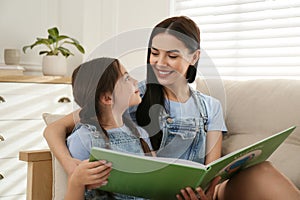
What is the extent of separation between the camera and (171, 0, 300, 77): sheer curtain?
2490mm

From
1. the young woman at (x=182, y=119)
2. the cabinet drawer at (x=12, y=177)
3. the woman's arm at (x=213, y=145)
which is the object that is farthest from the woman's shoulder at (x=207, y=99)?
the cabinet drawer at (x=12, y=177)

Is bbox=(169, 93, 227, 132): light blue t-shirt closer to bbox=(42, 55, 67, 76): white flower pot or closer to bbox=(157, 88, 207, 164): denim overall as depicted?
bbox=(157, 88, 207, 164): denim overall

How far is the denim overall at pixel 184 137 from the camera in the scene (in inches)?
70.3

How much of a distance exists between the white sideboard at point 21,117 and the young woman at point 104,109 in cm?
120

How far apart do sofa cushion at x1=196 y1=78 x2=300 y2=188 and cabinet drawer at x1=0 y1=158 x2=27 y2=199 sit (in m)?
1.23

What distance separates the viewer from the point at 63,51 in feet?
10.3

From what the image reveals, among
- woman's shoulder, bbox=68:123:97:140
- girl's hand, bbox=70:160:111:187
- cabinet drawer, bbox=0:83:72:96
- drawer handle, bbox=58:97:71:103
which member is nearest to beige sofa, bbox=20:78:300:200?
woman's shoulder, bbox=68:123:97:140

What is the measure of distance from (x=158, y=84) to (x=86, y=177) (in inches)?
18.0

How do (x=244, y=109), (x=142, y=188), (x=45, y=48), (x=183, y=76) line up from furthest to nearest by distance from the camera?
1. (x=45, y=48)
2. (x=244, y=109)
3. (x=183, y=76)
4. (x=142, y=188)

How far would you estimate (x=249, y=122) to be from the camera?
6.38ft

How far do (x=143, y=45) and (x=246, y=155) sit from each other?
41 centimetres

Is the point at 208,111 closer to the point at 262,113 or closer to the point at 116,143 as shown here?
the point at 262,113

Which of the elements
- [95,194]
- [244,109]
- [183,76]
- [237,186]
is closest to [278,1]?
[244,109]

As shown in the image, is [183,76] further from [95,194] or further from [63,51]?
[63,51]
